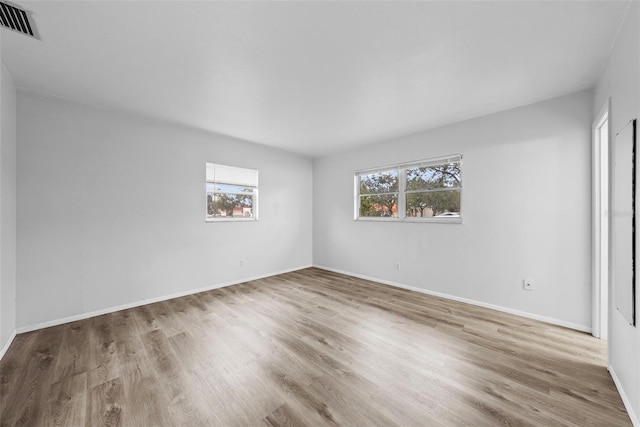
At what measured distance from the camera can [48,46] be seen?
77.0 inches

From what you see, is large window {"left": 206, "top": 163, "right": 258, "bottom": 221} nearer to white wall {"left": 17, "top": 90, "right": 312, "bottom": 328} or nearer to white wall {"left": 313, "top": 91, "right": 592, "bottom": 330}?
white wall {"left": 17, "top": 90, "right": 312, "bottom": 328}

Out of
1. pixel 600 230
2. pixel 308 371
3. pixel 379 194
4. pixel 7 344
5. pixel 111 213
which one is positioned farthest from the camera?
pixel 379 194

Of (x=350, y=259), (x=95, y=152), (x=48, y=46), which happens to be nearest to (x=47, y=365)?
(x=95, y=152)

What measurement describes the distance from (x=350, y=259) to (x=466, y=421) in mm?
3546

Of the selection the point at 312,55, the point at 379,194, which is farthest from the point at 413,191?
the point at 312,55

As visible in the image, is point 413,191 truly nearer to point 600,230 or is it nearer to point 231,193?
point 600,230

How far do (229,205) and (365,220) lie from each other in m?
2.53

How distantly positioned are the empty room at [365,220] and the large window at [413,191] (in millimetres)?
41

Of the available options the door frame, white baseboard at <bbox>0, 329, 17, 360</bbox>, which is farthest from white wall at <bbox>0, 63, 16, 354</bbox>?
the door frame

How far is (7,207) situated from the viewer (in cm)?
235

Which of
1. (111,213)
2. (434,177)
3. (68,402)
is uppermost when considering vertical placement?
(434,177)

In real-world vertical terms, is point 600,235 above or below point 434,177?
below

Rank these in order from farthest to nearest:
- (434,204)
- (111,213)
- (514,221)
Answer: (434,204), (111,213), (514,221)

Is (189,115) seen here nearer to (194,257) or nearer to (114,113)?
(114,113)
